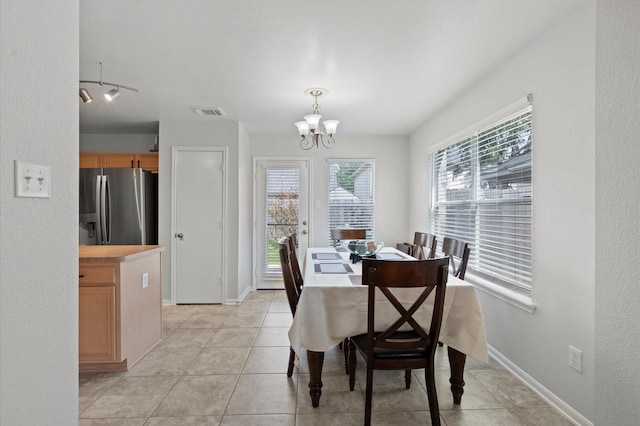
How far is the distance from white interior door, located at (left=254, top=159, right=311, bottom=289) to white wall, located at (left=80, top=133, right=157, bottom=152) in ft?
5.42

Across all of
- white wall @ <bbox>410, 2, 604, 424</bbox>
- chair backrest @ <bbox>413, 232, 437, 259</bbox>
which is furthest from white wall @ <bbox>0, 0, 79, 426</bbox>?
chair backrest @ <bbox>413, 232, 437, 259</bbox>

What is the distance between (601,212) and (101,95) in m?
4.06

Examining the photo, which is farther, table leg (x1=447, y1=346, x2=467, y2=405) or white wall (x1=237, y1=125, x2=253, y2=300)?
white wall (x1=237, y1=125, x2=253, y2=300)

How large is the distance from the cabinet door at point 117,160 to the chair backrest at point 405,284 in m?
4.01

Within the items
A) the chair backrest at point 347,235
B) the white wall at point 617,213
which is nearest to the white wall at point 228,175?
the chair backrest at point 347,235

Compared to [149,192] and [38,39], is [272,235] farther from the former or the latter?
[38,39]

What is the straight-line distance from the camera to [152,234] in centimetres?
427

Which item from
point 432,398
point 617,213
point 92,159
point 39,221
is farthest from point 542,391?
point 92,159

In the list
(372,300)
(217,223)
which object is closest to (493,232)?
(372,300)

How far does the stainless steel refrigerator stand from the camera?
12.9ft

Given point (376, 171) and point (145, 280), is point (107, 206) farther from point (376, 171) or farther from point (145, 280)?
point (376, 171)

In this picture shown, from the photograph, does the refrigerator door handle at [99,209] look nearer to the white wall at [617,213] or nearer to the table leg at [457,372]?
the table leg at [457,372]

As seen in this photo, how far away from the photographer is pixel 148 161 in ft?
14.3

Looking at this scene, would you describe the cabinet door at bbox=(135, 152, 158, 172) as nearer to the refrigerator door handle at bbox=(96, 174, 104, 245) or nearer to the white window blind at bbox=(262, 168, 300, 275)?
the refrigerator door handle at bbox=(96, 174, 104, 245)
